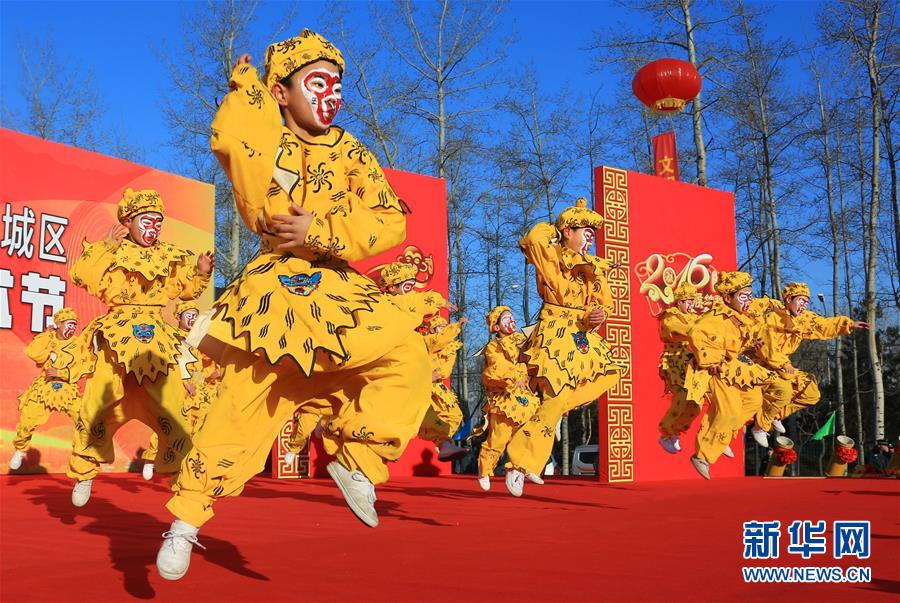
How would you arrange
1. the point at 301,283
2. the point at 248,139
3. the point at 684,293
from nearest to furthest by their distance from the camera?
the point at 248,139 → the point at 301,283 → the point at 684,293

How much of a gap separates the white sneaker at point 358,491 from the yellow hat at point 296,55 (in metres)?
1.37

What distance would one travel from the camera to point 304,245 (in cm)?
310

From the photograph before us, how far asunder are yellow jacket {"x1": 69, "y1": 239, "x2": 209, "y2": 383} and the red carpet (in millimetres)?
975

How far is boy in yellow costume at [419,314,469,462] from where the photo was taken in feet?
34.2

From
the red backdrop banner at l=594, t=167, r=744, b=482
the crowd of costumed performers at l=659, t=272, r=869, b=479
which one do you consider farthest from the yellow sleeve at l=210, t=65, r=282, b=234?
the red backdrop banner at l=594, t=167, r=744, b=482

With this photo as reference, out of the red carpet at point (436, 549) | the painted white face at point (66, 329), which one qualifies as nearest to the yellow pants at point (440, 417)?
the red carpet at point (436, 549)

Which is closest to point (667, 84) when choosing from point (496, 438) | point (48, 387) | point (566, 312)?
point (496, 438)

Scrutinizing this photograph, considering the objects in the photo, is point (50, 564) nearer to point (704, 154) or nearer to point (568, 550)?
point (568, 550)

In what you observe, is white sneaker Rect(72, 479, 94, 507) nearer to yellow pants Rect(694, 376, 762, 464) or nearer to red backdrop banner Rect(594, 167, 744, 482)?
yellow pants Rect(694, 376, 762, 464)

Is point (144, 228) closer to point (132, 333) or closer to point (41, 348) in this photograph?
point (132, 333)

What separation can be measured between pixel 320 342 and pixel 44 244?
31.9ft

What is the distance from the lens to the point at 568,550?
416cm

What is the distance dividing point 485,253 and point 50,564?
777 inches

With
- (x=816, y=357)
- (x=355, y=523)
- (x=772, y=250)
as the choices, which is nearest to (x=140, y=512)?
(x=355, y=523)
